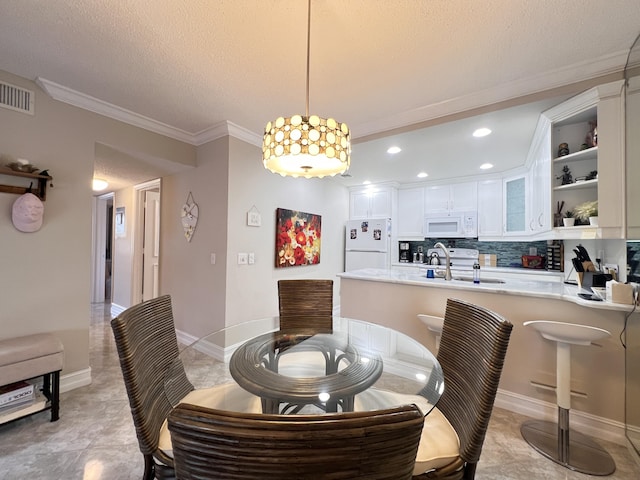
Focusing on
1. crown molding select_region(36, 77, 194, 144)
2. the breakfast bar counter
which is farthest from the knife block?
crown molding select_region(36, 77, 194, 144)

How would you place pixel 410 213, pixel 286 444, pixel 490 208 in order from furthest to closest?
pixel 410 213, pixel 490 208, pixel 286 444

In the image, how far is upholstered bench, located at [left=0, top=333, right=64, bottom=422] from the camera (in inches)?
67.8

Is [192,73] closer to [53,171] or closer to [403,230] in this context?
[53,171]

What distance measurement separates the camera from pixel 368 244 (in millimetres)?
4918

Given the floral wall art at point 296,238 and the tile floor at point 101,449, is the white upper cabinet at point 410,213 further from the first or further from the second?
the tile floor at point 101,449

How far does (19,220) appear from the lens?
6.67 ft

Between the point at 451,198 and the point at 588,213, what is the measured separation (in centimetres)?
273

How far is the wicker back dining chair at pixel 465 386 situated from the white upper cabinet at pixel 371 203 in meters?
3.72

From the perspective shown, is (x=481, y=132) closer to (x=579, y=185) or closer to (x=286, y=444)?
(x=579, y=185)

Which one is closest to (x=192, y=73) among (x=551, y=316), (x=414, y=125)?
(x=414, y=125)

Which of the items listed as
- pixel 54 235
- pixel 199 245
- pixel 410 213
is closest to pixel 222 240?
pixel 199 245

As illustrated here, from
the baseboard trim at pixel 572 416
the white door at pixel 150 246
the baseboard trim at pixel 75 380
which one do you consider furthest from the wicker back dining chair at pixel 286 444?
the white door at pixel 150 246

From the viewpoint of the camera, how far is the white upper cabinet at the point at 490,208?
4305 millimetres

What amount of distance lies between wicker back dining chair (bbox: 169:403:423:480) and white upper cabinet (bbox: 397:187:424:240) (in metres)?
4.82
